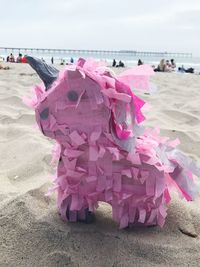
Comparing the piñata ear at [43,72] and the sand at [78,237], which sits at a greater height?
the piñata ear at [43,72]

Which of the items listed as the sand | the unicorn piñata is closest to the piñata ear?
the unicorn piñata

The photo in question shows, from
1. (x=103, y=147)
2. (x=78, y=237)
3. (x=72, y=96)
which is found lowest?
(x=78, y=237)

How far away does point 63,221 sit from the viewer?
1120 mm

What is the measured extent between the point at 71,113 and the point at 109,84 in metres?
0.11

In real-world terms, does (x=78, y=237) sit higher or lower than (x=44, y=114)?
lower

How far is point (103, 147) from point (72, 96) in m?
0.14

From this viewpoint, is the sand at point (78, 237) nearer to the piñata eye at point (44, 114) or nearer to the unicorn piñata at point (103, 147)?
the unicorn piñata at point (103, 147)

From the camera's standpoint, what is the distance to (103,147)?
993mm

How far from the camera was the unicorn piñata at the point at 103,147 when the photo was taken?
0.96 m

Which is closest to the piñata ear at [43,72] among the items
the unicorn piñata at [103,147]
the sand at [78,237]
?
the unicorn piñata at [103,147]

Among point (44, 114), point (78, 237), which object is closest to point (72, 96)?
point (44, 114)

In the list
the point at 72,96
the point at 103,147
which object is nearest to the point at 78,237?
the point at 103,147

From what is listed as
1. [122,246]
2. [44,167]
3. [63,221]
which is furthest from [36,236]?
[44,167]

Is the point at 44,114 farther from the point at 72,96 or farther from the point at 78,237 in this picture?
the point at 78,237
